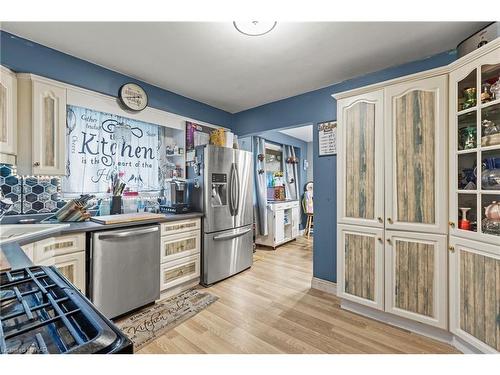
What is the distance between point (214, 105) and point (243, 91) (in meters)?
0.70

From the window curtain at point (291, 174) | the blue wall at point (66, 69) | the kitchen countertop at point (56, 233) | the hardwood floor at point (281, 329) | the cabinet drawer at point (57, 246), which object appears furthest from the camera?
the window curtain at point (291, 174)

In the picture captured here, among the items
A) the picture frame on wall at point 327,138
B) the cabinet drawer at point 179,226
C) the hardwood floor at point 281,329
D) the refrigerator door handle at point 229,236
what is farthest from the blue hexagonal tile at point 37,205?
the picture frame on wall at point 327,138

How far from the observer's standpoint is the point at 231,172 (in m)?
2.97

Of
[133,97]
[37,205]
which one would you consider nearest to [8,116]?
[37,205]

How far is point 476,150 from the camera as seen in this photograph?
1.54 m

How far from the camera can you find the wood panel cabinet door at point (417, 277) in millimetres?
1721

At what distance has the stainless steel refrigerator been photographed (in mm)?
2738

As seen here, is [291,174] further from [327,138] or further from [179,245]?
[179,245]

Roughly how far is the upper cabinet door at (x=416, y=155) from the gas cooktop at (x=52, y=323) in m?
2.08

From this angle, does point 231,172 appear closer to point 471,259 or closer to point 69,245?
point 69,245

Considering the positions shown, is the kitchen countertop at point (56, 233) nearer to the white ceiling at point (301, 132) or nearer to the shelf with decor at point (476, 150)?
the shelf with decor at point (476, 150)

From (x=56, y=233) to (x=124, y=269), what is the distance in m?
0.62

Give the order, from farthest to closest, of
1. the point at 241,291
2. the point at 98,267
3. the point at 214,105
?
1. the point at 214,105
2. the point at 241,291
3. the point at 98,267

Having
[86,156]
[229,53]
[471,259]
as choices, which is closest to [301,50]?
[229,53]
